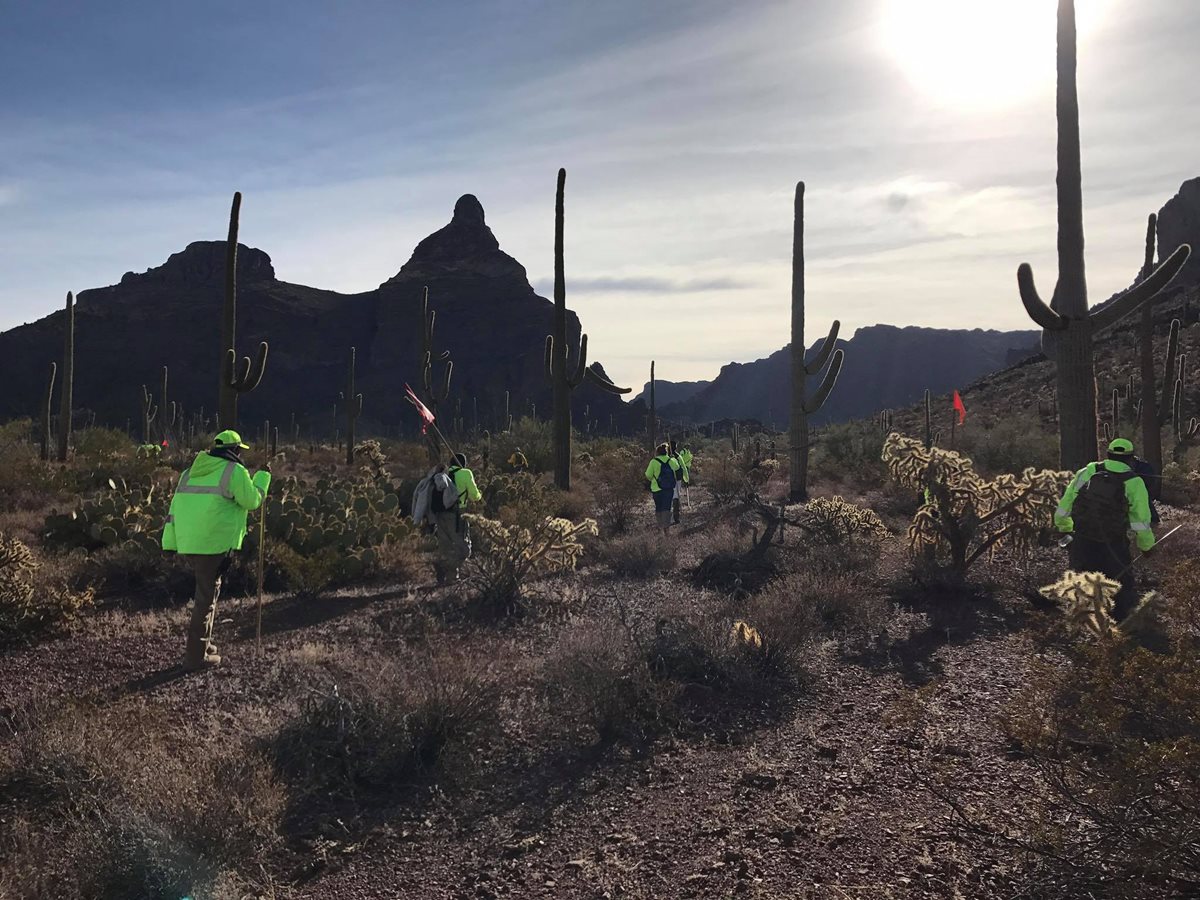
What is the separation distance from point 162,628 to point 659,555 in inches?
227

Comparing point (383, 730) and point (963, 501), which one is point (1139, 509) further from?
point (383, 730)

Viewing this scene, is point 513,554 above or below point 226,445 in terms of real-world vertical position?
below

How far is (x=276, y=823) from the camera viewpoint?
4.29 metres

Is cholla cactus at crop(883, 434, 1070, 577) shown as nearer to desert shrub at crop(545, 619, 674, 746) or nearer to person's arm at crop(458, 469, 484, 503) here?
desert shrub at crop(545, 619, 674, 746)

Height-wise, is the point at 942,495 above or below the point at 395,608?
above

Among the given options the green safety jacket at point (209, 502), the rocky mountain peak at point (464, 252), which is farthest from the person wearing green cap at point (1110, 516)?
the rocky mountain peak at point (464, 252)

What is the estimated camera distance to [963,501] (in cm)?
946

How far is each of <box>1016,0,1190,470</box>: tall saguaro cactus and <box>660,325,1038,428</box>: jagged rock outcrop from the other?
145835 mm

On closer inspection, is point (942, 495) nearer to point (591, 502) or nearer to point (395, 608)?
point (395, 608)

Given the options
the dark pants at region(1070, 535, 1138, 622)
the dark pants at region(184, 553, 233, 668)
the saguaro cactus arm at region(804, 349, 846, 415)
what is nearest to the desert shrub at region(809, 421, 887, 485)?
the saguaro cactus arm at region(804, 349, 846, 415)

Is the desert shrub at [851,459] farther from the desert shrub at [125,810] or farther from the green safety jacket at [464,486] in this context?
the desert shrub at [125,810]

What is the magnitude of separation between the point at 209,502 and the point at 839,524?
8.17 metres

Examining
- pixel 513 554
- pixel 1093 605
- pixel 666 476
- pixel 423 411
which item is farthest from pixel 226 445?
pixel 666 476

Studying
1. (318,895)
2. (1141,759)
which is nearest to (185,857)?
(318,895)
